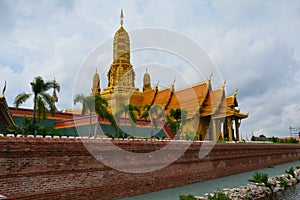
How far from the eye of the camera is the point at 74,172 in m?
8.46

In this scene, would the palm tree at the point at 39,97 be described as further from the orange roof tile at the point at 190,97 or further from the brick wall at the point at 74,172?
the orange roof tile at the point at 190,97

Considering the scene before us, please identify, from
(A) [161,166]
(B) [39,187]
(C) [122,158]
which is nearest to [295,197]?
(A) [161,166]

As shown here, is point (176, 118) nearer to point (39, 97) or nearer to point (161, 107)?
point (161, 107)

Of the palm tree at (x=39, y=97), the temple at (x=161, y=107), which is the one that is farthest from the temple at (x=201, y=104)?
the palm tree at (x=39, y=97)

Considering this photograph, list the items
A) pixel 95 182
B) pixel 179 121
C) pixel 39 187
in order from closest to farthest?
pixel 39 187 < pixel 95 182 < pixel 179 121

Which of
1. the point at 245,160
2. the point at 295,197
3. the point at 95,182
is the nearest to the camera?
the point at 95,182

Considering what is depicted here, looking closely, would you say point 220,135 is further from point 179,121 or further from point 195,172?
point 195,172

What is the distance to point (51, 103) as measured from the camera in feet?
41.1

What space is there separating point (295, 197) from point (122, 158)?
6.80 metres

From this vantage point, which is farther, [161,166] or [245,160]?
[245,160]

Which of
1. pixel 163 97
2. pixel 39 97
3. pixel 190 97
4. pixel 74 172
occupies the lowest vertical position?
A: pixel 74 172

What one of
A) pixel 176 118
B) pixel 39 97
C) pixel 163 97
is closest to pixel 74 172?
pixel 39 97

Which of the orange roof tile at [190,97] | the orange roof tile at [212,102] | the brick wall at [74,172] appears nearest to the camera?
the brick wall at [74,172]

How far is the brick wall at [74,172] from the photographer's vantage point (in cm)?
719
